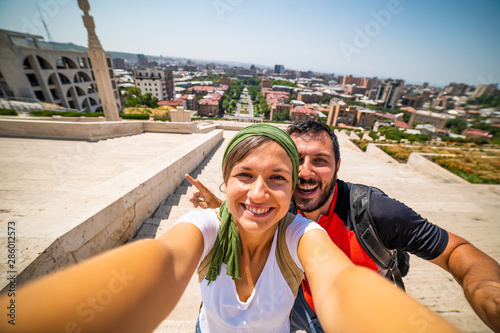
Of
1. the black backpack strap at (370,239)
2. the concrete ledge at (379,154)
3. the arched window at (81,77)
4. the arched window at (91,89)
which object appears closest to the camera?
the black backpack strap at (370,239)

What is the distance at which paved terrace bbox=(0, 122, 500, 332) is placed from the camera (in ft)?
5.84

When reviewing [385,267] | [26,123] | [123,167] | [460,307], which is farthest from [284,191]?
[26,123]

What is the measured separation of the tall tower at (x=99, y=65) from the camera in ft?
30.6

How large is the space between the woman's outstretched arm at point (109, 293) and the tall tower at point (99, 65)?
12.3 m

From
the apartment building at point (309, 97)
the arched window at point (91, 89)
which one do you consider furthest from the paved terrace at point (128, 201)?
the apartment building at point (309, 97)

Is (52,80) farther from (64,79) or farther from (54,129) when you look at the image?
(54,129)

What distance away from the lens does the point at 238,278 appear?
49.6 inches

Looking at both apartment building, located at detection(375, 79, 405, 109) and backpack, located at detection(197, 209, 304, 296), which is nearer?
backpack, located at detection(197, 209, 304, 296)

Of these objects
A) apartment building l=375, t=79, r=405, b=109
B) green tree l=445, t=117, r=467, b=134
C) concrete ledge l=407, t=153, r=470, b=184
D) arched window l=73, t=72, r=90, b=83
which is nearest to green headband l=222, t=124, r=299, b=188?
concrete ledge l=407, t=153, r=470, b=184

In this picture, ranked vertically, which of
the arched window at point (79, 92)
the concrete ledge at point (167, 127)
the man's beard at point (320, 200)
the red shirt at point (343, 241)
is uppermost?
the man's beard at point (320, 200)

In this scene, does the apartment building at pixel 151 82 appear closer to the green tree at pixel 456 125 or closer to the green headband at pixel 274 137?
the green headband at pixel 274 137

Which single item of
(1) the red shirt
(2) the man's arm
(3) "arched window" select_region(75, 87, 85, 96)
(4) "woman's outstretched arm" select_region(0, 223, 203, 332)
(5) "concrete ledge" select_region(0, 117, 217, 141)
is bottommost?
(3) "arched window" select_region(75, 87, 85, 96)

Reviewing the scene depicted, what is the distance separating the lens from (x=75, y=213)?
6.42 feet

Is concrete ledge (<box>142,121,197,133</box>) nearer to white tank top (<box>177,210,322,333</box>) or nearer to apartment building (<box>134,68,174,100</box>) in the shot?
white tank top (<box>177,210,322,333</box>)
